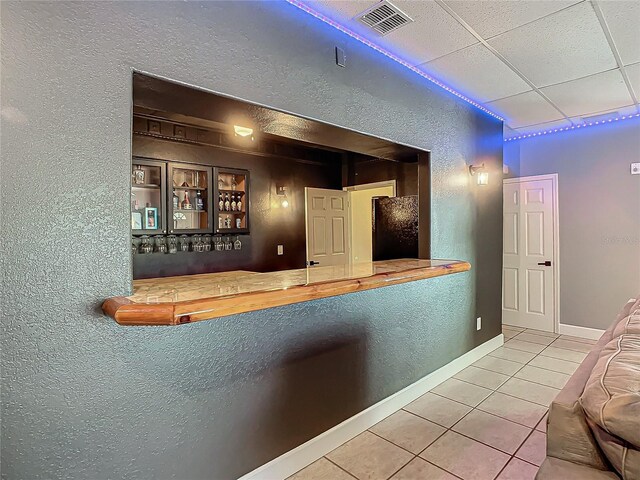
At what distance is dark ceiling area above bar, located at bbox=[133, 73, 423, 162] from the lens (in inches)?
63.3

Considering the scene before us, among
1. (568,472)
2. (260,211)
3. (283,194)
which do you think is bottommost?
(568,472)

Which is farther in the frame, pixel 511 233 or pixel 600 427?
pixel 511 233

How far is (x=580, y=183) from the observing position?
4504mm

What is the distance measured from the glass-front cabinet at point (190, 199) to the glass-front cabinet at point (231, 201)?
0.10 m

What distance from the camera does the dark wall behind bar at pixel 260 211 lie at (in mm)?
3844

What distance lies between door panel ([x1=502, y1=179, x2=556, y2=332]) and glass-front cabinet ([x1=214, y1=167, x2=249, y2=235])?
365 centimetres

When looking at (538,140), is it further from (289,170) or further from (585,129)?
(289,170)

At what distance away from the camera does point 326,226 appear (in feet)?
17.5

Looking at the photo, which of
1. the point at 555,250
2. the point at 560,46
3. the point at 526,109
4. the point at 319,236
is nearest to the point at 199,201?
the point at 319,236

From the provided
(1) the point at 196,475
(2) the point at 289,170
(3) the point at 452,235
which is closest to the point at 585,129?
(3) the point at 452,235

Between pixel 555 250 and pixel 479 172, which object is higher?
pixel 479 172

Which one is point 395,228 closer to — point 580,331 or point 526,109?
point 526,109

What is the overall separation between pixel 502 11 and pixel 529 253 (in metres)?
3.73

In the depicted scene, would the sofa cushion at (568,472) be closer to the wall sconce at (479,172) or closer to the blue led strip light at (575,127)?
the wall sconce at (479,172)
